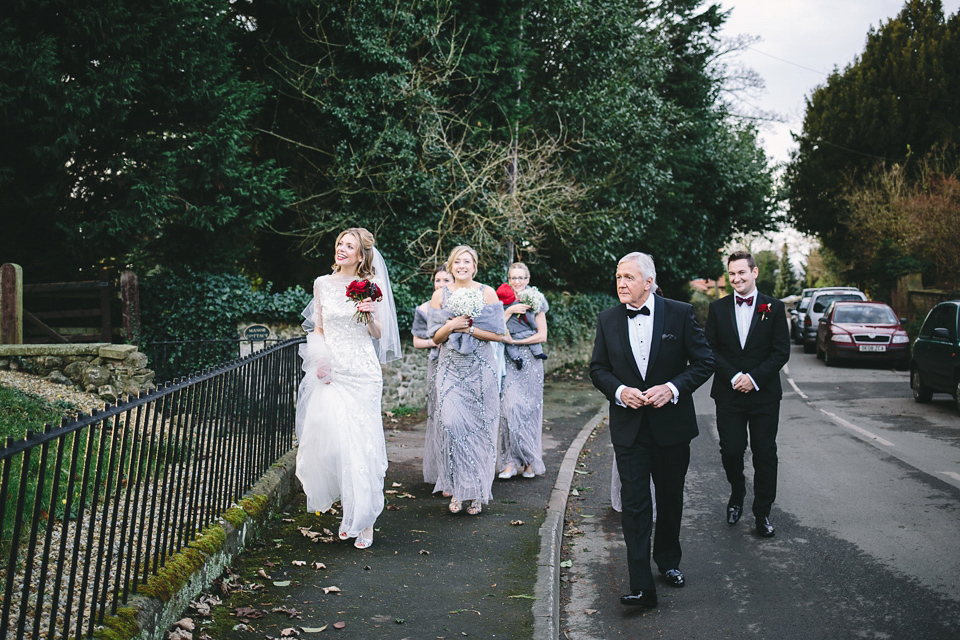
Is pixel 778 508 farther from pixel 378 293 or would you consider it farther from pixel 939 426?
pixel 939 426

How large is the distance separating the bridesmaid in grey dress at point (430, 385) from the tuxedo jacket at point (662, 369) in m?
2.46

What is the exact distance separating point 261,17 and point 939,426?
14.7 meters

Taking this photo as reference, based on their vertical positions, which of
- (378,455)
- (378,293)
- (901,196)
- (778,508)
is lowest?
(778,508)

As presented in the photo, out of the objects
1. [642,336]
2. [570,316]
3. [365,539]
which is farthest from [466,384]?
[570,316]

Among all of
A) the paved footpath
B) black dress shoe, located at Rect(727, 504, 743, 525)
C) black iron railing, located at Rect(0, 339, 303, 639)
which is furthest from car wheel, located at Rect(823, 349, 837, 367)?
black iron railing, located at Rect(0, 339, 303, 639)

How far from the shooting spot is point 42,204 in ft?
38.6

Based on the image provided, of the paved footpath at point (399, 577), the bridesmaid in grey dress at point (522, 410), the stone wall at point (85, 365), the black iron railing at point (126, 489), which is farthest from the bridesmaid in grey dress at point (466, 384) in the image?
the stone wall at point (85, 365)

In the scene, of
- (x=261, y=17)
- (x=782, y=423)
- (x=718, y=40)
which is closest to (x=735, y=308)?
(x=782, y=423)

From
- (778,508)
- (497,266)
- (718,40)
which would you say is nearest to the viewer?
(778,508)

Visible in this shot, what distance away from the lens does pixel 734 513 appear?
22.6 feet

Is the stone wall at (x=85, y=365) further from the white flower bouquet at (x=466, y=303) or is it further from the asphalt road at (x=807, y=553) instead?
the asphalt road at (x=807, y=553)

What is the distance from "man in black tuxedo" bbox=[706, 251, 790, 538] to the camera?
648cm

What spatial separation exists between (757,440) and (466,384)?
2501 mm

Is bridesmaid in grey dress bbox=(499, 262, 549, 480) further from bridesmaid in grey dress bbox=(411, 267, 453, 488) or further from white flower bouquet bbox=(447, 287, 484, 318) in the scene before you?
white flower bouquet bbox=(447, 287, 484, 318)
